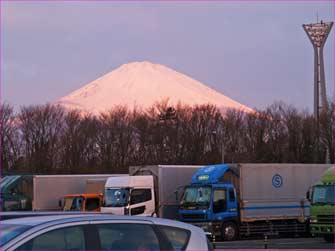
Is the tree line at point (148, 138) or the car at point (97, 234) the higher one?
the tree line at point (148, 138)

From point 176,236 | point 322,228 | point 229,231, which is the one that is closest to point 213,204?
point 229,231

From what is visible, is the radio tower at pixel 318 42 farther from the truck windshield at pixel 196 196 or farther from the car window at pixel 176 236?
the car window at pixel 176 236

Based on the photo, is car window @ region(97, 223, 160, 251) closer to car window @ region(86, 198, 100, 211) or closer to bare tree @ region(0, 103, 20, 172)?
car window @ region(86, 198, 100, 211)

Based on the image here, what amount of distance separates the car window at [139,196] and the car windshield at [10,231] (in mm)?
23420

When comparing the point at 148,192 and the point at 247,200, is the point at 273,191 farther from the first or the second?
the point at 148,192

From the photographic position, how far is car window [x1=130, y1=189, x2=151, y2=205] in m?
30.0

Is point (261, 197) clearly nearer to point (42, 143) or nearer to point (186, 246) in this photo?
point (186, 246)

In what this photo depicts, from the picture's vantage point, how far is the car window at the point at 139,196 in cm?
3002

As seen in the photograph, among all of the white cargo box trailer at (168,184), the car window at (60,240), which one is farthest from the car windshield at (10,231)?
the white cargo box trailer at (168,184)

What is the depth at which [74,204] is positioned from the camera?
3341cm

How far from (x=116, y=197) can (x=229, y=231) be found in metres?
5.49

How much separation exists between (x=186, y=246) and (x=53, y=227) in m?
1.60

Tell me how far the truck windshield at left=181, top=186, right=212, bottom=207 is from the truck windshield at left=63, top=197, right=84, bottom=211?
6189 mm

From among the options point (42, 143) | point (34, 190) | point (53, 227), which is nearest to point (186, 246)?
point (53, 227)
